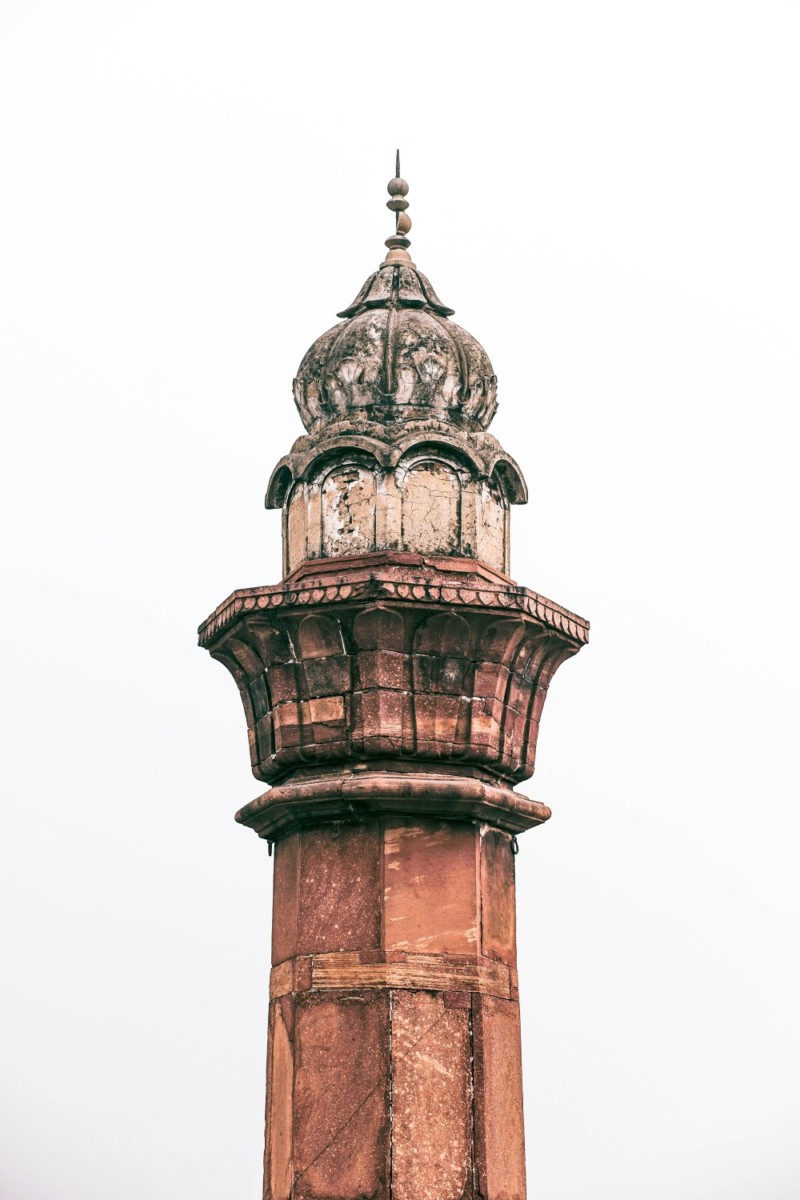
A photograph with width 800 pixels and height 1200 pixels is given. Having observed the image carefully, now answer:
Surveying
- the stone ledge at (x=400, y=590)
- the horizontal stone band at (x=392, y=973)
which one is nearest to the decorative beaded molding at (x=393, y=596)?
the stone ledge at (x=400, y=590)

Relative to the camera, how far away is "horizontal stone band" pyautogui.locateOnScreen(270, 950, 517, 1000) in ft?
29.2

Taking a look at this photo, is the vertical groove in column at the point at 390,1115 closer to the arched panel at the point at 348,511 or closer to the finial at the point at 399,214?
the arched panel at the point at 348,511

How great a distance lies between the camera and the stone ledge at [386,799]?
9.05 metres

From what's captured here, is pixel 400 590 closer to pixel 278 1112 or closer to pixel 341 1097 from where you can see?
pixel 341 1097

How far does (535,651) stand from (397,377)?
1.64 m

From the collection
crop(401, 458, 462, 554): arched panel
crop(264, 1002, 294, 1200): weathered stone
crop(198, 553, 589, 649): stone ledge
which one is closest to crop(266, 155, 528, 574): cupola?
crop(401, 458, 462, 554): arched panel

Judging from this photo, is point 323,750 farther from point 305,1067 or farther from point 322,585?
point 305,1067

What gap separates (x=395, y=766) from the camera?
9.23 m

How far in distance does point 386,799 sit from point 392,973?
2.74 feet

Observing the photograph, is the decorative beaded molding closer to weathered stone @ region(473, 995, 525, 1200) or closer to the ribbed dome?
the ribbed dome

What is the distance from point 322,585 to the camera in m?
9.09

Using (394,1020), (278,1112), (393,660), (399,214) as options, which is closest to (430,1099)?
(394,1020)

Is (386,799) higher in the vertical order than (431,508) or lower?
lower

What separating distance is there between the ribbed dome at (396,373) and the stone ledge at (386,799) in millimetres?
1964
